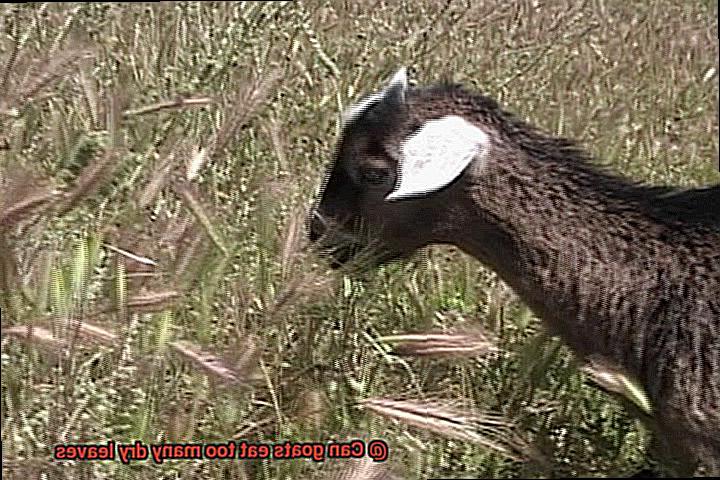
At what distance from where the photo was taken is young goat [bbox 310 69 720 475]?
266 centimetres

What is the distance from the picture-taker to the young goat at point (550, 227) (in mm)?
2656

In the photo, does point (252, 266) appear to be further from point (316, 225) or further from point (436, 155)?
point (436, 155)

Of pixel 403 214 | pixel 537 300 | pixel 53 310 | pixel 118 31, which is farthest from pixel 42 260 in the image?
pixel 118 31

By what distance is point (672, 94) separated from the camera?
4.98 meters

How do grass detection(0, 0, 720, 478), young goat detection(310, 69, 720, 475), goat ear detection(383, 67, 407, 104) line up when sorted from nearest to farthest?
grass detection(0, 0, 720, 478), young goat detection(310, 69, 720, 475), goat ear detection(383, 67, 407, 104)

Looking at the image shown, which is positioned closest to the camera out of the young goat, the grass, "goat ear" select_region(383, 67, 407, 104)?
the grass

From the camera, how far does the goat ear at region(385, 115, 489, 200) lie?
2734 millimetres

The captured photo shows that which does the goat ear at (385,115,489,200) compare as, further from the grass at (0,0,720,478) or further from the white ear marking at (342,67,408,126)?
the grass at (0,0,720,478)

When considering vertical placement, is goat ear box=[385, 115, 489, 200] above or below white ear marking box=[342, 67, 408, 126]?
below

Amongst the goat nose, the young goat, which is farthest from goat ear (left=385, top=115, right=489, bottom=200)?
the goat nose

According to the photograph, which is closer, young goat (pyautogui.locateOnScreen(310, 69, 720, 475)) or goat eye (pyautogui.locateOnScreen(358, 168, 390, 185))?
young goat (pyautogui.locateOnScreen(310, 69, 720, 475))

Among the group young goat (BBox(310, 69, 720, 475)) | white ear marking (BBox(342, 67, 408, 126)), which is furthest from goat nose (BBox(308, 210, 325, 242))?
white ear marking (BBox(342, 67, 408, 126))

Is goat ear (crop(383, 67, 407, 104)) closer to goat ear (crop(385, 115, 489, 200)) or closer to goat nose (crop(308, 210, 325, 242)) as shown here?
goat ear (crop(385, 115, 489, 200))

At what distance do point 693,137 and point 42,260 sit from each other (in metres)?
3.05
